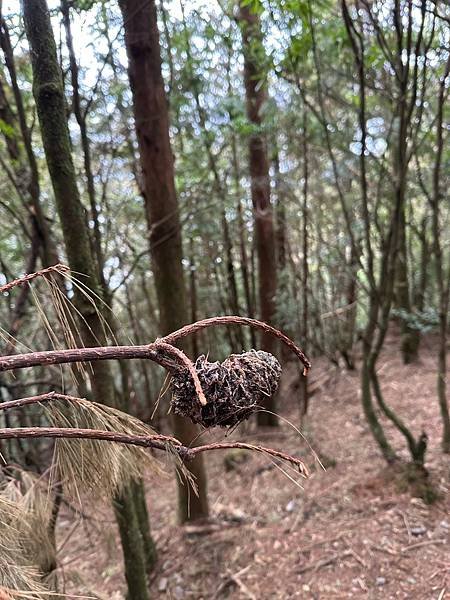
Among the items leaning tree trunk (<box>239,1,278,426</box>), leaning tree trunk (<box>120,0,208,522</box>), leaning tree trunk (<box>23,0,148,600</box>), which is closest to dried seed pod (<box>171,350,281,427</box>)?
leaning tree trunk (<box>23,0,148,600</box>)

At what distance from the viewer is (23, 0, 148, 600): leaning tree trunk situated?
187cm

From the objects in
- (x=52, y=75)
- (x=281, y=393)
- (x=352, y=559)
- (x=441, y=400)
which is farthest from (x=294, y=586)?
(x=281, y=393)

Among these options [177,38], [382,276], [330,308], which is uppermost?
[177,38]

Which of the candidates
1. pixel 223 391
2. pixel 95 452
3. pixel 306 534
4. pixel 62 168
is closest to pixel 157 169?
pixel 62 168

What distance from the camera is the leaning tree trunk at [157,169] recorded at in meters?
3.25

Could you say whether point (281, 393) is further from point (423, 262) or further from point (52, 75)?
point (52, 75)

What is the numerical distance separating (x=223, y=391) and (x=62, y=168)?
5.04 ft

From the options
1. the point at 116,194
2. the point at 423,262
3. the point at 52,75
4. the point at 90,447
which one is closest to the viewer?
the point at 90,447

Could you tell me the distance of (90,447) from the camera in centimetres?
147

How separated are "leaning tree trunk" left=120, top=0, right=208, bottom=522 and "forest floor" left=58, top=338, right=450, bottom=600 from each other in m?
0.76

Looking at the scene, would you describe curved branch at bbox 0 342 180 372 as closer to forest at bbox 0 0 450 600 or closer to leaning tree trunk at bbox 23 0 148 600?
forest at bbox 0 0 450 600

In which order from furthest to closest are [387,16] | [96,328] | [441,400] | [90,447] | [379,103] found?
[379,103]
[441,400]
[387,16]
[96,328]
[90,447]

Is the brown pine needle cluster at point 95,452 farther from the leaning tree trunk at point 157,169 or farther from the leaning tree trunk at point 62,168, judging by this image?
the leaning tree trunk at point 157,169

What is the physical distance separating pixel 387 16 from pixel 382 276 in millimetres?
1949
